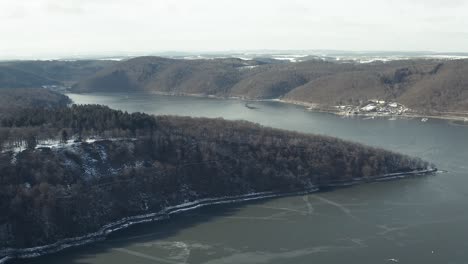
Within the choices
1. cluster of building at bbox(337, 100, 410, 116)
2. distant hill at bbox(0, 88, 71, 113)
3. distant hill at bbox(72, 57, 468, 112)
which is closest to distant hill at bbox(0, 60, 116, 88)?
distant hill at bbox(72, 57, 468, 112)

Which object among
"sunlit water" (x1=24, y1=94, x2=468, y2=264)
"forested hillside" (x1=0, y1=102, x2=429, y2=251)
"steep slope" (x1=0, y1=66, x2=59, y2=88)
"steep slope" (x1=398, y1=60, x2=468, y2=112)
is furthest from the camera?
"steep slope" (x1=0, y1=66, x2=59, y2=88)

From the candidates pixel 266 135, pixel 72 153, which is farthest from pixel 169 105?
pixel 72 153

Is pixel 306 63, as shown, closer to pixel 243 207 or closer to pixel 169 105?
pixel 169 105

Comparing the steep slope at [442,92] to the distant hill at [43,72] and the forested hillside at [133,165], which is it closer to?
the forested hillside at [133,165]

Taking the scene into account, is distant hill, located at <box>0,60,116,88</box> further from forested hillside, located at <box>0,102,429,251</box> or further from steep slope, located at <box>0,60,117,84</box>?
forested hillside, located at <box>0,102,429,251</box>

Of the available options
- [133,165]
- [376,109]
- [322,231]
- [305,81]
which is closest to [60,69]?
[305,81]
